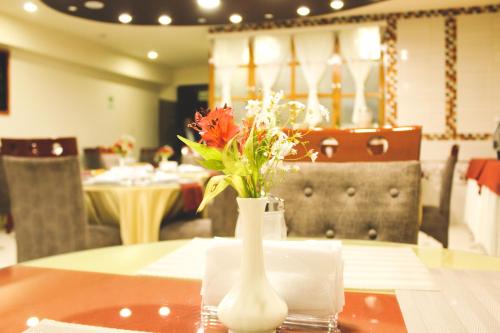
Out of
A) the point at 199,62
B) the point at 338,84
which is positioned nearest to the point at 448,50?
the point at 338,84

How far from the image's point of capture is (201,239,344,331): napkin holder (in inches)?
27.9

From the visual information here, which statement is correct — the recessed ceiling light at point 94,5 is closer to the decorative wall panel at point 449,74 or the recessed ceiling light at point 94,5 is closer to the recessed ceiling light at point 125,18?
the recessed ceiling light at point 125,18

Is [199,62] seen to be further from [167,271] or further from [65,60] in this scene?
[167,271]

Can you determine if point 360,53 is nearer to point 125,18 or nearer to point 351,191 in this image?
point 125,18

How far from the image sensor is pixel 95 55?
813cm

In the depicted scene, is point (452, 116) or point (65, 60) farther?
point (65, 60)

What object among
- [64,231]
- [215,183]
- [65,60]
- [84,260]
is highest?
[65,60]

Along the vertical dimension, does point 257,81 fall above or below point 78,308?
above

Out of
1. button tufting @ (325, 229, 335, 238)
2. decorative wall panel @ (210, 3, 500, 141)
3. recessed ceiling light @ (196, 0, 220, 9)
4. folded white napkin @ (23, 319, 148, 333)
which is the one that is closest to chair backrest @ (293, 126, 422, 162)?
button tufting @ (325, 229, 335, 238)

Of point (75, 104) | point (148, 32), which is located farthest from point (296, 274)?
point (75, 104)

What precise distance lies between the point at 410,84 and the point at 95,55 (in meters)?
5.37

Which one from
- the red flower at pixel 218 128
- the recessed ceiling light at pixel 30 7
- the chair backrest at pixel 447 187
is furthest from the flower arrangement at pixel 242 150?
the recessed ceiling light at pixel 30 7

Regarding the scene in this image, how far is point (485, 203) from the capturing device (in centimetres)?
419

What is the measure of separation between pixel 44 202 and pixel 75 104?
6.07 metres
